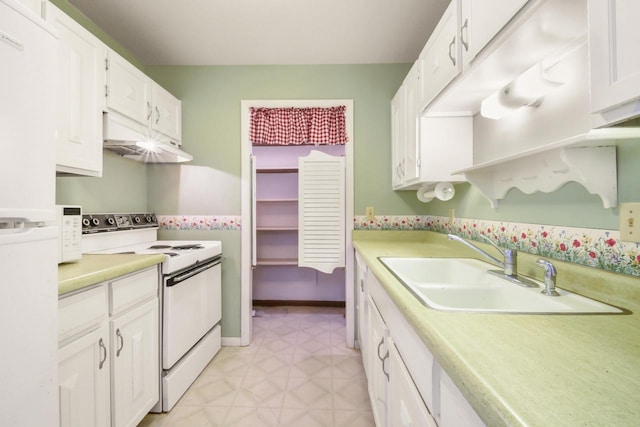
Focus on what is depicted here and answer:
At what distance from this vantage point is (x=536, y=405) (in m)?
0.38

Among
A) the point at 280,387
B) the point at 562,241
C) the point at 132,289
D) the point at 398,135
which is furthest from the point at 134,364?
the point at 398,135

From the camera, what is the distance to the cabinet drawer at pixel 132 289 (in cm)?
126

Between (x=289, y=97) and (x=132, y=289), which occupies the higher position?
(x=289, y=97)

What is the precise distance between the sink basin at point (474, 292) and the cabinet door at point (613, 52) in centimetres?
52

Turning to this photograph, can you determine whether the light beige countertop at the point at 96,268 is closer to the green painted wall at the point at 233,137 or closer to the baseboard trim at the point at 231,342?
the green painted wall at the point at 233,137

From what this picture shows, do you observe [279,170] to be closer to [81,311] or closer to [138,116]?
[138,116]

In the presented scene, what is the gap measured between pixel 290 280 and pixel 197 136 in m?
2.07

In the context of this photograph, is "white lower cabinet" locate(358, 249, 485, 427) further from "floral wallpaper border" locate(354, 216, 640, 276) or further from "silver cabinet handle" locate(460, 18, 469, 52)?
"silver cabinet handle" locate(460, 18, 469, 52)

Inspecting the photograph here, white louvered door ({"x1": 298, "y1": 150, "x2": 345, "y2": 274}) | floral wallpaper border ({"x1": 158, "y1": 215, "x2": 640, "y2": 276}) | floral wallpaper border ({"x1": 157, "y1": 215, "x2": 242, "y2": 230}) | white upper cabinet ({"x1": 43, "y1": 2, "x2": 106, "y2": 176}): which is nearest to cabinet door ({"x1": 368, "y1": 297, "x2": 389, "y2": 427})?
floral wallpaper border ({"x1": 158, "y1": 215, "x2": 640, "y2": 276})

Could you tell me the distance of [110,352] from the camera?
124 centimetres

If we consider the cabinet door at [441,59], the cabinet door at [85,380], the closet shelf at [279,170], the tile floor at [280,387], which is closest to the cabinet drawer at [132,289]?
the cabinet door at [85,380]

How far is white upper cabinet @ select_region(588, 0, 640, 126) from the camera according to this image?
475mm

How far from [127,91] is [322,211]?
1615 millimetres

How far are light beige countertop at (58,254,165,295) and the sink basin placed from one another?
4.00ft
